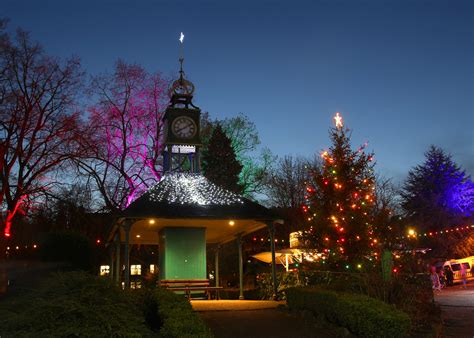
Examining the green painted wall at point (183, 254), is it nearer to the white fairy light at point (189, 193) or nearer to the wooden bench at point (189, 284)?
the wooden bench at point (189, 284)

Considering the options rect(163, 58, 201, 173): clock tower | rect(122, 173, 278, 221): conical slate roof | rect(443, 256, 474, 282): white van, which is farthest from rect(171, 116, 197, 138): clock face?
rect(443, 256, 474, 282): white van

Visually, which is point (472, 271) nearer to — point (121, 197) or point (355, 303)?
point (121, 197)

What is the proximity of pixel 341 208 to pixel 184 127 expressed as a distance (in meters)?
7.61

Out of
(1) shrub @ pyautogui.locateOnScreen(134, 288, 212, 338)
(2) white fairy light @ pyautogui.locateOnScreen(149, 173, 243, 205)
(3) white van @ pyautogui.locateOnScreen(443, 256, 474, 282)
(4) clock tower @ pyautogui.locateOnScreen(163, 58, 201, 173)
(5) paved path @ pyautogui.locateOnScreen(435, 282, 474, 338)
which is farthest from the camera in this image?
(3) white van @ pyautogui.locateOnScreen(443, 256, 474, 282)

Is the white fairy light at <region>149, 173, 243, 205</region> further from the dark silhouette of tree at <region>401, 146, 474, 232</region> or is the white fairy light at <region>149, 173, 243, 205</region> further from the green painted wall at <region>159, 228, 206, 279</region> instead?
the dark silhouette of tree at <region>401, 146, 474, 232</region>

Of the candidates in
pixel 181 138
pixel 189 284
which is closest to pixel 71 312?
pixel 189 284

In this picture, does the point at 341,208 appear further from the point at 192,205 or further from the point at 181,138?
the point at 181,138

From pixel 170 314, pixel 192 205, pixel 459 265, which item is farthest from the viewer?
pixel 459 265

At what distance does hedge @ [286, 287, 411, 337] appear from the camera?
865 centimetres

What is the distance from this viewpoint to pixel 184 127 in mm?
19688

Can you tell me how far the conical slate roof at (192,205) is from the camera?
1436cm

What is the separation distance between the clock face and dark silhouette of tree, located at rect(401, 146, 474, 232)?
23.8 meters

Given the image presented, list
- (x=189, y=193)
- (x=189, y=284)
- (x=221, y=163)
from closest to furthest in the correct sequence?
1. (x=189, y=193)
2. (x=189, y=284)
3. (x=221, y=163)

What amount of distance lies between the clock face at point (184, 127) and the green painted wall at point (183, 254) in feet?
13.9
